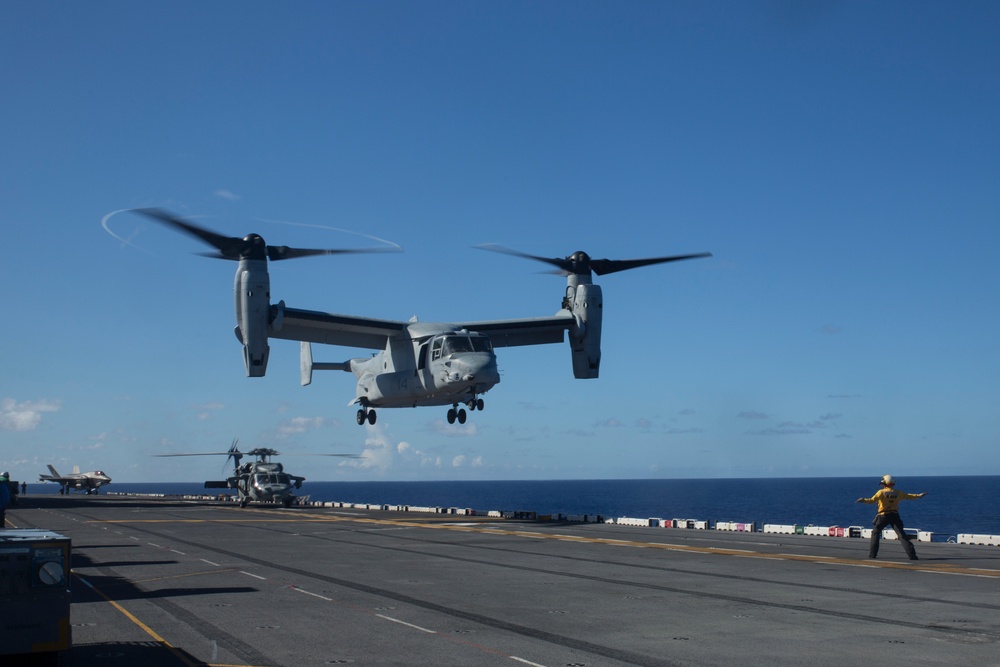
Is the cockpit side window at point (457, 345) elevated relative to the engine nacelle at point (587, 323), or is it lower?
lower

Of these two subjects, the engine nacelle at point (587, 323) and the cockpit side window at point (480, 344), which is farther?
the engine nacelle at point (587, 323)

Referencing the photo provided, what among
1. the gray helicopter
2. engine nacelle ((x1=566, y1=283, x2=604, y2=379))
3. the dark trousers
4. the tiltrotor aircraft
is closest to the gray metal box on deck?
the dark trousers

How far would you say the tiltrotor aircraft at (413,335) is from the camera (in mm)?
36594

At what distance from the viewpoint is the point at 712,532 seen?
34906 millimetres

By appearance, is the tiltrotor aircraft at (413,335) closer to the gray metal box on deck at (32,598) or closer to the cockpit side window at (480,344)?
the cockpit side window at (480,344)

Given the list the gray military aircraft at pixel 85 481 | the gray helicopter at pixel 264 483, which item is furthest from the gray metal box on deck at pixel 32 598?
the gray military aircraft at pixel 85 481

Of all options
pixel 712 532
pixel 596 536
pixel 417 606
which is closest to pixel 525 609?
pixel 417 606

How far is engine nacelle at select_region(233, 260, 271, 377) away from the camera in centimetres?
3634

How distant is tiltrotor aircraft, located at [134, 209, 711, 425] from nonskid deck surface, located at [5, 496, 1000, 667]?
10207 mm

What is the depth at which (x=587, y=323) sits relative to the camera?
4294 cm

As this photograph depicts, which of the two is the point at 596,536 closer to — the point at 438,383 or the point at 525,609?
the point at 438,383

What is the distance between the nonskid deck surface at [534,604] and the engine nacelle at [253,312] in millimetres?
9899

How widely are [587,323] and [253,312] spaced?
15.0 meters

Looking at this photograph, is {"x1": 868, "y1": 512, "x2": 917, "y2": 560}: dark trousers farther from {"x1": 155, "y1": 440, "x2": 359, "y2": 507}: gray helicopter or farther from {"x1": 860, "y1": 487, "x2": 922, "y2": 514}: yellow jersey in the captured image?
{"x1": 155, "y1": 440, "x2": 359, "y2": 507}: gray helicopter
